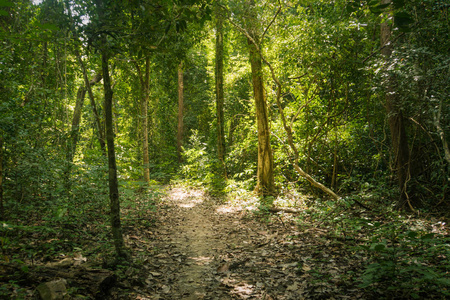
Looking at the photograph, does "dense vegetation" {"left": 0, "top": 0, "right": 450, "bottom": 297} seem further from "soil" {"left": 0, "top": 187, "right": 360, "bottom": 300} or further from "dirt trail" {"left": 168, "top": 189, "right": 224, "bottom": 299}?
"dirt trail" {"left": 168, "top": 189, "right": 224, "bottom": 299}

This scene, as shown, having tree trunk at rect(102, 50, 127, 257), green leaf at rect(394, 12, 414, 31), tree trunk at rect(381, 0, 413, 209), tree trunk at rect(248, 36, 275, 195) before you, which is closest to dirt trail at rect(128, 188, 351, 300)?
tree trunk at rect(102, 50, 127, 257)

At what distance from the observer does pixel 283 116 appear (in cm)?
859

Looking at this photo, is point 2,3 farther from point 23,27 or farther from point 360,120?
point 360,120

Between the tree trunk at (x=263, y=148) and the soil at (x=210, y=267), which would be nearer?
the soil at (x=210, y=267)

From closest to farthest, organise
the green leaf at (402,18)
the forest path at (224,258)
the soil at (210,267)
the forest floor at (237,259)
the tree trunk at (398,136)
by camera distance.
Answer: the green leaf at (402,18)
the forest floor at (237,259)
the soil at (210,267)
the forest path at (224,258)
the tree trunk at (398,136)

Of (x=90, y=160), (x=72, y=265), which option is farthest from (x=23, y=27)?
(x=72, y=265)

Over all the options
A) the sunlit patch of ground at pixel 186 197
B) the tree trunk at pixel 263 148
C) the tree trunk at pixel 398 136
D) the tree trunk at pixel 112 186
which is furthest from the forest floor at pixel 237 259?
the sunlit patch of ground at pixel 186 197

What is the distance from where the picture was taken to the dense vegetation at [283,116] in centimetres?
370

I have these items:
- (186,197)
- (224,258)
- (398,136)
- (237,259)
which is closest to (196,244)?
(224,258)

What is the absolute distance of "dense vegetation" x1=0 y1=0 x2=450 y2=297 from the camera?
370 centimetres

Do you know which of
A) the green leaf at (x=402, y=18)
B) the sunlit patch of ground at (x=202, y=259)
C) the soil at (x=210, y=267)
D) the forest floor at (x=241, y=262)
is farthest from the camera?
the sunlit patch of ground at (x=202, y=259)

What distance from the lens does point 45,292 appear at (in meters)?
2.52

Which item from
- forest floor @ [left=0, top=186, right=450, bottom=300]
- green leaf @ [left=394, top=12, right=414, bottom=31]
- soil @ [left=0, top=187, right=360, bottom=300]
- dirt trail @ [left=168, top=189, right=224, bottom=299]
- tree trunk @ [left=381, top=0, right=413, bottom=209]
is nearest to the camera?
green leaf @ [left=394, top=12, right=414, bottom=31]

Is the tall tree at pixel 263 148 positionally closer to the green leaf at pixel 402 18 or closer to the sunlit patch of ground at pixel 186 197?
the sunlit patch of ground at pixel 186 197
